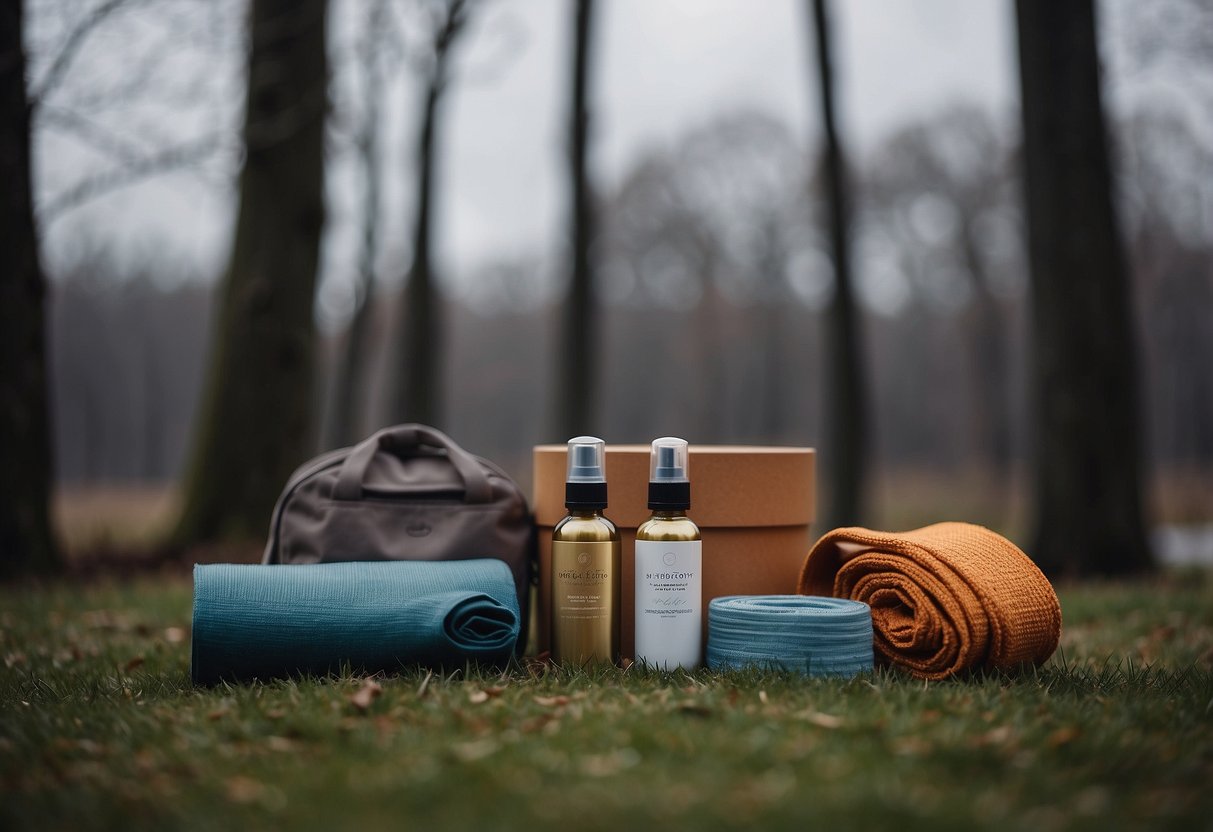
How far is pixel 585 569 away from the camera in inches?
117

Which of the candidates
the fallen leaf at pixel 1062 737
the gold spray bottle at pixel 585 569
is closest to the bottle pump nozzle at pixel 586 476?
the gold spray bottle at pixel 585 569

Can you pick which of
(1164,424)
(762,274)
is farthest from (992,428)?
(1164,424)

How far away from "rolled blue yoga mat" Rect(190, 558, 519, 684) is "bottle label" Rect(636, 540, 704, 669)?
402mm

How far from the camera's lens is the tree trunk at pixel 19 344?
16.8 ft

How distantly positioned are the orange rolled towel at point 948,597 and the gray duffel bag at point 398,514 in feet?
3.51

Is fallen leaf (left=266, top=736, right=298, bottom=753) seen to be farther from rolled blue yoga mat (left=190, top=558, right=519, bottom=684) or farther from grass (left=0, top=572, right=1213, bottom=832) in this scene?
rolled blue yoga mat (left=190, top=558, right=519, bottom=684)

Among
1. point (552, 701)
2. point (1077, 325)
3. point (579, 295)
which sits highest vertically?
point (579, 295)

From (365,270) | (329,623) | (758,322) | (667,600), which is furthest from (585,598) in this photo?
(758,322)

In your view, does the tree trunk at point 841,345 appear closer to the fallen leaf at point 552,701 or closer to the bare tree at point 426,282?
the bare tree at point 426,282

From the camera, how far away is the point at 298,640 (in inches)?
112

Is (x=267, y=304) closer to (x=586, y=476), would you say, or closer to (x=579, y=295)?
(x=579, y=295)

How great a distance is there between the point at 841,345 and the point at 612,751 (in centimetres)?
729

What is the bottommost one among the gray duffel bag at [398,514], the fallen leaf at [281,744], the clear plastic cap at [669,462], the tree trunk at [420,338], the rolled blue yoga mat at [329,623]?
the fallen leaf at [281,744]

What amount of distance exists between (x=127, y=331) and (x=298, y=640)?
39103 millimetres
